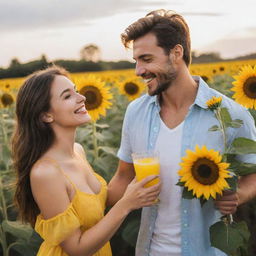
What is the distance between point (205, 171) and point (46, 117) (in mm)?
887

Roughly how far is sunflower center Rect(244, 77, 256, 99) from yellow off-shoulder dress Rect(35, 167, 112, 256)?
110 centimetres

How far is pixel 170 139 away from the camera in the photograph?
96.0 inches

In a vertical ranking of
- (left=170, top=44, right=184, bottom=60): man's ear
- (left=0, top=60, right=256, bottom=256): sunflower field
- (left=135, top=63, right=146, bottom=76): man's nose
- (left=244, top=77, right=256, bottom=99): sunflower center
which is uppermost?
(left=170, top=44, right=184, bottom=60): man's ear

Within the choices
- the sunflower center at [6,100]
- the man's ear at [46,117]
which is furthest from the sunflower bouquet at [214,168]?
the sunflower center at [6,100]

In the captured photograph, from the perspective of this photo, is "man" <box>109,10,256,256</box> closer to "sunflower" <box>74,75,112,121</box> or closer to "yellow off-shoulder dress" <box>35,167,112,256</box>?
"yellow off-shoulder dress" <box>35,167,112,256</box>

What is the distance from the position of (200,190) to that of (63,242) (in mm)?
725

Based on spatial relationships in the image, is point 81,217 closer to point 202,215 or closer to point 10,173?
point 202,215

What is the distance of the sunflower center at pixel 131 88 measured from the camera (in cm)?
613

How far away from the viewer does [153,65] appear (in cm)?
252

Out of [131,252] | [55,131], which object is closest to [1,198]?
[131,252]

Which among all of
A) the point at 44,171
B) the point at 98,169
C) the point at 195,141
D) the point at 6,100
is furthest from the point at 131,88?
the point at 44,171

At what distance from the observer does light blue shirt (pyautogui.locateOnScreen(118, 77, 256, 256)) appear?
2.36 m

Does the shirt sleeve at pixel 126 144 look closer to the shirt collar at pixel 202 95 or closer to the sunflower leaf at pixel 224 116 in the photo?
the shirt collar at pixel 202 95

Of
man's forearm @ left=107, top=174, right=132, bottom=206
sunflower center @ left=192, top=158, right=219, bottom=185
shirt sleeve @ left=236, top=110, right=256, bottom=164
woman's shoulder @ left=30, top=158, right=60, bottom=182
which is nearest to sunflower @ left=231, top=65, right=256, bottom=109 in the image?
shirt sleeve @ left=236, top=110, right=256, bottom=164
